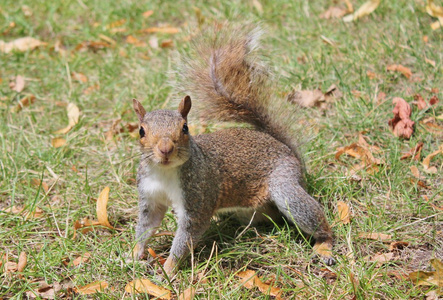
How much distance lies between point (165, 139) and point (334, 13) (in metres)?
2.41

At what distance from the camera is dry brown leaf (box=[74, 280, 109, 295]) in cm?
202

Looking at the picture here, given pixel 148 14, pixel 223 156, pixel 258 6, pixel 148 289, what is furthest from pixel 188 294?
pixel 148 14

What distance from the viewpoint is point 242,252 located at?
88.0 inches

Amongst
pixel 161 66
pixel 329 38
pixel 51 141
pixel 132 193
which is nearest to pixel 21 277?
pixel 132 193

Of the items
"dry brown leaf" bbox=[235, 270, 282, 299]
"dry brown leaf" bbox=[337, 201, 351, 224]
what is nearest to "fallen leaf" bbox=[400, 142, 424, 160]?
"dry brown leaf" bbox=[337, 201, 351, 224]

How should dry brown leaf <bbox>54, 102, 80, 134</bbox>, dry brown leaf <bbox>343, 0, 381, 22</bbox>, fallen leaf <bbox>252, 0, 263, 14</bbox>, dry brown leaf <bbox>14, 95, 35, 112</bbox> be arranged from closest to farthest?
dry brown leaf <bbox>54, 102, 80, 134</bbox> < dry brown leaf <bbox>14, 95, 35, 112</bbox> < dry brown leaf <bbox>343, 0, 381, 22</bbox> < fallen leaf <bbox>252, 0, 263, 14</bbox>

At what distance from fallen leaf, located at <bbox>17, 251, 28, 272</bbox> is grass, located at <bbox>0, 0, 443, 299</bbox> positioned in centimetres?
2

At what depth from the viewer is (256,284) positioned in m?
2.05

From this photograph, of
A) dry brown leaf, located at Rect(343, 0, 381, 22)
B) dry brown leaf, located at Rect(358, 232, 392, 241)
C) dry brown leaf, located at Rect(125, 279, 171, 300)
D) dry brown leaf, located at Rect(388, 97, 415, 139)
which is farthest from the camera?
Result: dry brown leaf, located at Rect(343, 0, 381, 22)

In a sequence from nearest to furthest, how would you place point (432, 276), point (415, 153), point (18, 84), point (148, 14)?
point (432, 276) → point (415, 153) → point (18, 84) → point (148, 14)

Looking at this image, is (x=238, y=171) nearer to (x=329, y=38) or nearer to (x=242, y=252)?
(x=242, y=252)

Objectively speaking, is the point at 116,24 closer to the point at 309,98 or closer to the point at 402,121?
the point at 309,98

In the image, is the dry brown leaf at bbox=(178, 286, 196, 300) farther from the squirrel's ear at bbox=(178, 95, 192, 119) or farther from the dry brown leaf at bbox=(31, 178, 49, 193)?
the dry brown leaf at bbox=(31, 178, 49, 193)

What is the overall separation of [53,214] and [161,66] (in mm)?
1513
